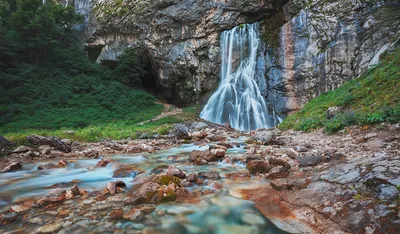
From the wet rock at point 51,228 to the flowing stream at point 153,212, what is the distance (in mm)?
73

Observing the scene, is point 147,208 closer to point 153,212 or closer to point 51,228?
point 153,212

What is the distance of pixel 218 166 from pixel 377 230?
3354 millimetres

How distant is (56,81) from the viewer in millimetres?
22703

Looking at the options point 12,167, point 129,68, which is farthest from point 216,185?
point 129,68

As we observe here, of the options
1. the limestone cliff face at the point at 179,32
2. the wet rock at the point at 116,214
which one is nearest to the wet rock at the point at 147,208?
the wet rock at the point at 116,214

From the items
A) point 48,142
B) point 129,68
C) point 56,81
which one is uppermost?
point 129,68

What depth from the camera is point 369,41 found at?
13812 mm

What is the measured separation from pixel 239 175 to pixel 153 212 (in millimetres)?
1971

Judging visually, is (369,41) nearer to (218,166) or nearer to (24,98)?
(218,166)

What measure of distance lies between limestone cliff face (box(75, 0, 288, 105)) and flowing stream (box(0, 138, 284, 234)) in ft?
57.6

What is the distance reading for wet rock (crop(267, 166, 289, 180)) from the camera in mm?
4102

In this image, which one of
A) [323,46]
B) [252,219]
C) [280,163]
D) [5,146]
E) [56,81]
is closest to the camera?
[252,219]

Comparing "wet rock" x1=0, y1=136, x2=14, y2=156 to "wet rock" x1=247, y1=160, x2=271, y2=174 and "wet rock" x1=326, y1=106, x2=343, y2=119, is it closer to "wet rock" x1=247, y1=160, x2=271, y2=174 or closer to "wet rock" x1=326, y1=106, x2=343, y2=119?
"wet rock" x1=247, y1=160, x2=271, y2=174

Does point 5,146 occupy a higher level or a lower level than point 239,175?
higher
